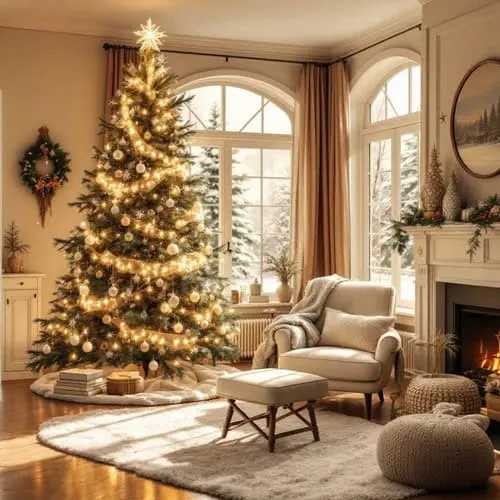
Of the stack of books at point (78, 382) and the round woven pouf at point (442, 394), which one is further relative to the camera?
the stack of books at point (78, 382)

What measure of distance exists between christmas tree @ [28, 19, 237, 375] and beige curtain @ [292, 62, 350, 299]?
5.61 feet

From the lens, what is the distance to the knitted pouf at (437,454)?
14.6 feet

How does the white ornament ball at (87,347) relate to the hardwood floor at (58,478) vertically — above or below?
above

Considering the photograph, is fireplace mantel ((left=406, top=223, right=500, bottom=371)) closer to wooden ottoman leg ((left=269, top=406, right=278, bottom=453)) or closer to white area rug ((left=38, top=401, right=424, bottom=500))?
white area rug ((left=38, top=401, right=424, bottom=500))

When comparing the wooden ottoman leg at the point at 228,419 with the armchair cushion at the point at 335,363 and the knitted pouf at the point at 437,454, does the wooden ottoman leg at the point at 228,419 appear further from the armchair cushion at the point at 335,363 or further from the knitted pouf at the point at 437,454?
the knitted pouf at the point at 437,454

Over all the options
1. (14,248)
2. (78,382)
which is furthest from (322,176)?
(78,382)

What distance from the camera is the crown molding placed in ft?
24.9

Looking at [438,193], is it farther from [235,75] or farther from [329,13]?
[235,75]

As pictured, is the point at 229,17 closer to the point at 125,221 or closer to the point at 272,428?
the point at 125,221

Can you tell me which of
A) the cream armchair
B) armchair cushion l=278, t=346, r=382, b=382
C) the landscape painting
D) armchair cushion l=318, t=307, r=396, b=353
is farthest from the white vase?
the landscape painting

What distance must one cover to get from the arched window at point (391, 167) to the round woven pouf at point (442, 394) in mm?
2088

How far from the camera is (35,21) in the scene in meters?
7.83

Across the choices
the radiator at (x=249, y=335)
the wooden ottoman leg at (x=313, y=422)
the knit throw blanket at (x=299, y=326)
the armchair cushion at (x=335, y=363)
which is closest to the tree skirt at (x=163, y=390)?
the knit throw blanket at (x=299, y=326)

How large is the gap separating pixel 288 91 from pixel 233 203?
129 cm
